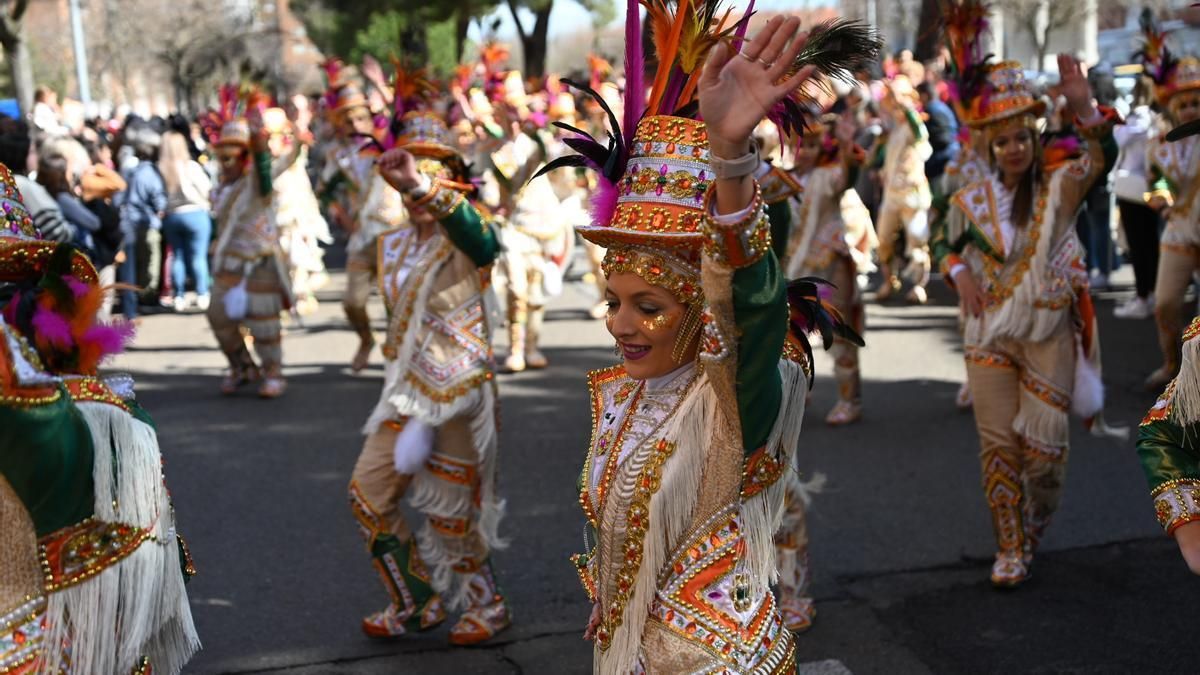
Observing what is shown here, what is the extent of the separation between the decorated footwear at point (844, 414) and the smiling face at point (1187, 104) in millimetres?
2514

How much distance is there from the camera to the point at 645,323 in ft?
8.54

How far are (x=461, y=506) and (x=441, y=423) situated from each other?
0.35 meters

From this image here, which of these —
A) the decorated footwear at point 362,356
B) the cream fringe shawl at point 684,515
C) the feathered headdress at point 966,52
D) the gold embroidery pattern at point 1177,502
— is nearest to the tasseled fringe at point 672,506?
the cream fringe shawl at point 684,515

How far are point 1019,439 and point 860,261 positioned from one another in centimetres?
450

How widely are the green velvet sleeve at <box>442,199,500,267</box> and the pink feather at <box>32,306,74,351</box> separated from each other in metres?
1.76

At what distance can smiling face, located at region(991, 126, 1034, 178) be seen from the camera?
5.05 m

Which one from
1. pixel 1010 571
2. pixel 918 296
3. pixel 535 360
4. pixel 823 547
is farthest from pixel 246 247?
pixel 918 296

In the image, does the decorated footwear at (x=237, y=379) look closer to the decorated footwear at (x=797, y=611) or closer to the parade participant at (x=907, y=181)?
the decorated footwear at (x=797, y=611)

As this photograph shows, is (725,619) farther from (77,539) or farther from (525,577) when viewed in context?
(525,577)

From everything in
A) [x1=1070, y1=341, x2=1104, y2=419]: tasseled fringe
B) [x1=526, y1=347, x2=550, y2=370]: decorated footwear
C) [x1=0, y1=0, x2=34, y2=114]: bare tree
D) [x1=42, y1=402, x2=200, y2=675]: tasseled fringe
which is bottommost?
[x1=526, y1=347, x2=550, y2=370]: decorated footwear

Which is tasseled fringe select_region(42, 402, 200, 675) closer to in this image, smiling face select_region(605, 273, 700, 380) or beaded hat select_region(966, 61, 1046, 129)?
smiling face select_region(605, 273, 700, 380)

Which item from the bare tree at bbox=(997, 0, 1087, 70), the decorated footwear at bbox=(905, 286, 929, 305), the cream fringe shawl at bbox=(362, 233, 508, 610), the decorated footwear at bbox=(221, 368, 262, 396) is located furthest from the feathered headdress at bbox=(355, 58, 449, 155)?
the bare tree at bbox=(997, 0, 1087, 70)

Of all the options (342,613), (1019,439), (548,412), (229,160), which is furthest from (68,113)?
Result: (1019,439)

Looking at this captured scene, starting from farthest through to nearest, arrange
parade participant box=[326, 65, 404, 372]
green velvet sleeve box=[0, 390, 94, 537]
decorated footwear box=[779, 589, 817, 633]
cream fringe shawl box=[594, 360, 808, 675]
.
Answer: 1. parade participant box=[326, 65, 404, 372]
2. decorated footwear box=[779, 589, 817, 633]
3. cream fringe shawl box=[594, 360, 808, 675]
4. green velvet sleeve box=[0, 390, 94, 537]
